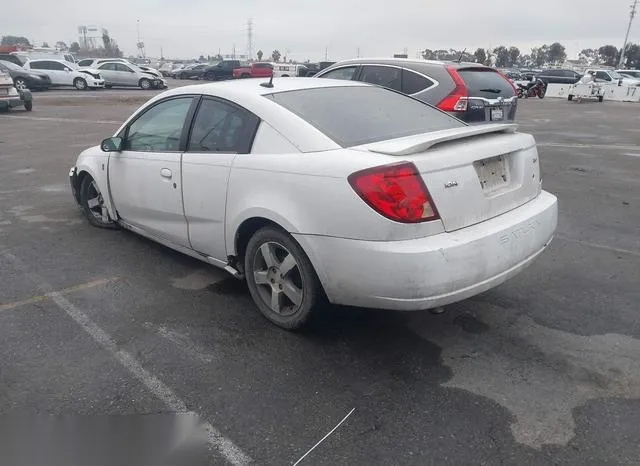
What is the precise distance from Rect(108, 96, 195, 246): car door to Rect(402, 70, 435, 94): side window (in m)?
4.57

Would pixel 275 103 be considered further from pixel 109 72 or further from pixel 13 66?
pixel 109 72

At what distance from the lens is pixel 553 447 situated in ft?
8.16

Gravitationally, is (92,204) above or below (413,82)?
below

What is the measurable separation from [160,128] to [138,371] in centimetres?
211

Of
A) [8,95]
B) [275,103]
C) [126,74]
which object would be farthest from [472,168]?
[126,74]

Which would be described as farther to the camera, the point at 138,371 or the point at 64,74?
the point at 64,74

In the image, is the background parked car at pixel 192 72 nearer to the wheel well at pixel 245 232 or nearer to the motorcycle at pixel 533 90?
the motorcycle at pixel 533 90

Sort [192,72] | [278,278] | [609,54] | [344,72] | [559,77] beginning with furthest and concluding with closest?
[609,54]
[192,72]
[559,77]
[344,72]
[278,278]

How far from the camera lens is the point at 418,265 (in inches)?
110

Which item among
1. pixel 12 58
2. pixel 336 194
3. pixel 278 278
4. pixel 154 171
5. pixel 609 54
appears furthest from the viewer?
pixel 609 54

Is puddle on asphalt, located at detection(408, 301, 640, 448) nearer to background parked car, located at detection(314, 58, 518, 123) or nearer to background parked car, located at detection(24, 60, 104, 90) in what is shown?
background parked car, located at detection(314, 58, 518, 123)

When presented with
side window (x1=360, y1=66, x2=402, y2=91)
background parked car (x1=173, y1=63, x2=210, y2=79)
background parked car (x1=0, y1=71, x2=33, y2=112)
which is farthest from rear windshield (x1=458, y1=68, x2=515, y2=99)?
background parked car (x1=173, y1=63, x2=210, y2=79)

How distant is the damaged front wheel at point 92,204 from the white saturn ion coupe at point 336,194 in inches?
44.2

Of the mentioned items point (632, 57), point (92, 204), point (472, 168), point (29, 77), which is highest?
point (632, 57)
